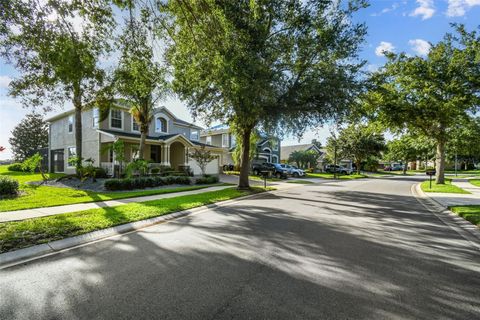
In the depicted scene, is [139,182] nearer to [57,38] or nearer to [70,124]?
[57,38]

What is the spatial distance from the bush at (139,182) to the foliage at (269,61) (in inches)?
208

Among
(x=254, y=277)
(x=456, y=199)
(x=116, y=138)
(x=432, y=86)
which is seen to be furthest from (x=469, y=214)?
(x=116, y=138)

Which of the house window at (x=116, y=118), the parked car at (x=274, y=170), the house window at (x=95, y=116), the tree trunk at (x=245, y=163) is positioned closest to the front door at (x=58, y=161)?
the house window at (x=95, y=116)

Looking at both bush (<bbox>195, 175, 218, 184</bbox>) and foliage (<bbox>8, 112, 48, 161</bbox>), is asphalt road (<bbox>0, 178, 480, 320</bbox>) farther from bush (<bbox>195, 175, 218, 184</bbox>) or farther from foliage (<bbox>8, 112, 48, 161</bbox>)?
foliage (<bbox>8, 112, 48, 161</bbox>)

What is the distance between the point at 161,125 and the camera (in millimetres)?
24875

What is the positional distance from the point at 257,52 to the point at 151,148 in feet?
51.3

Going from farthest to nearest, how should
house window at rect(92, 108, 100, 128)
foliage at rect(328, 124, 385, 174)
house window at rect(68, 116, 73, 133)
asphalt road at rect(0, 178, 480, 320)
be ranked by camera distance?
foliage at rect(328, 124, 385, 174)
house window at rect(68, 116, 73, 133)
house window at rect(92, 108, 100, 128)
asphalt road at rect(0, 178, 480, 320)

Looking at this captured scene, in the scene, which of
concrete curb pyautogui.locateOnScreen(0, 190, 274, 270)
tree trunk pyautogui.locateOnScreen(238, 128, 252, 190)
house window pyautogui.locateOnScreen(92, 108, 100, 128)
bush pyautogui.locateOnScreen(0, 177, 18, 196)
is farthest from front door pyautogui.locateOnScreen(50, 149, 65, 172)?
concrete curb pyautogui.locateOnScreen(0, 190, 274, 270)

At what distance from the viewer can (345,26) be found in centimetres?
1200

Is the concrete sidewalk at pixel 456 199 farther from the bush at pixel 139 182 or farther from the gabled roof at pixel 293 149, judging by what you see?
the gabled roof at pixel 293 149

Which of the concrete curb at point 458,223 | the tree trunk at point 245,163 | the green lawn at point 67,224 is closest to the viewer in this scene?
the green lawn at point 67,224

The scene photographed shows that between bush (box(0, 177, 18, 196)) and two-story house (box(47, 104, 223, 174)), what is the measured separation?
825 cm

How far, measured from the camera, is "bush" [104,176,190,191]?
44.4 ft

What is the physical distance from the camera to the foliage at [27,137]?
163 ft
